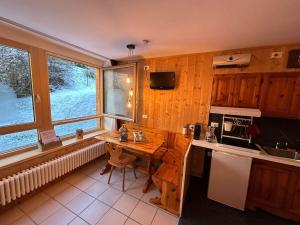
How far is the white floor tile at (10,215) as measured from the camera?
1731mm

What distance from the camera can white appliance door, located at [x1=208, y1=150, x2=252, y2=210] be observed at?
1948 mm

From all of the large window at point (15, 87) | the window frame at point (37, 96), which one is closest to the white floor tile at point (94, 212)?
the window frame at point (37, 96)

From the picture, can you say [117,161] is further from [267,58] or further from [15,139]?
[267,58]

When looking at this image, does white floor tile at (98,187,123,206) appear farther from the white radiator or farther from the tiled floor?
the white radiator

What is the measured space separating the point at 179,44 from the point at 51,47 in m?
2.14

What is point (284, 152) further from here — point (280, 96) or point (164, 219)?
point (164, 219)

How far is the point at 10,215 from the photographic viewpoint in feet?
5.95

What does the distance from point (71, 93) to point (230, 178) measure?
10.7 feet

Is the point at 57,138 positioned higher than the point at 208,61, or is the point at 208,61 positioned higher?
the point at 208,61

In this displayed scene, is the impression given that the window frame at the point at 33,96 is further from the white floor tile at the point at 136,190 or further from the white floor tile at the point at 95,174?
the white floor tile at the point at 136,190

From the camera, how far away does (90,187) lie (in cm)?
239

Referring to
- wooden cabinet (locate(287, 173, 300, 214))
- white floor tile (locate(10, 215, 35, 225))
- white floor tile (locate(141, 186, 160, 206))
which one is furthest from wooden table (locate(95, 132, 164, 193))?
wooden cabinet (locate(287, 173, 300, 214))

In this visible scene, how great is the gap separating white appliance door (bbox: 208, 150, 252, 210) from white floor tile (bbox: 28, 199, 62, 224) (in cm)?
232

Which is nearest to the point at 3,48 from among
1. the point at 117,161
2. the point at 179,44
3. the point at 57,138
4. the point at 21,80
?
the point at 21,80
